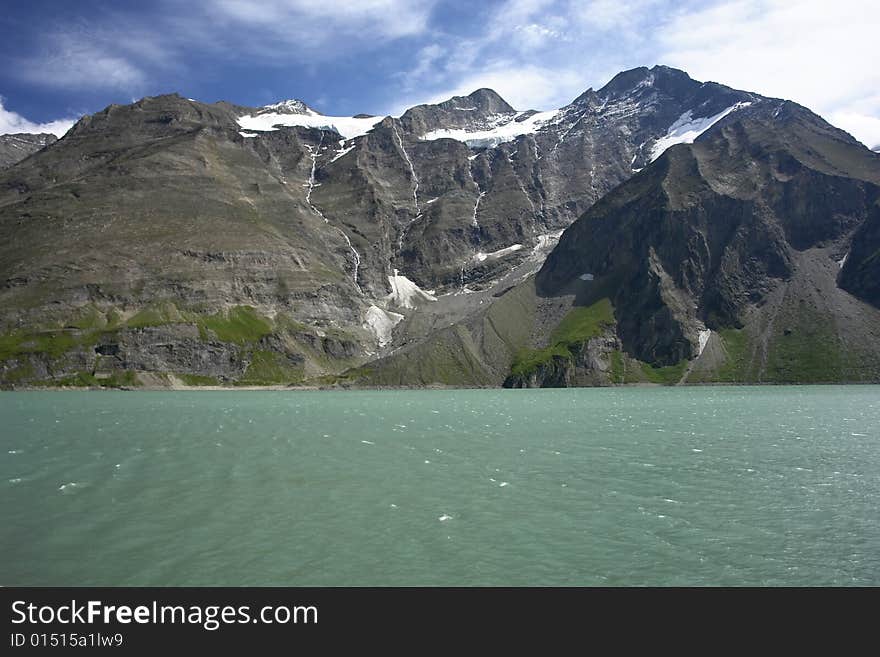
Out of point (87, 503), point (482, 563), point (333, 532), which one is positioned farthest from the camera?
point (87, 503)

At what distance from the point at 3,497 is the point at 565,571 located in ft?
112

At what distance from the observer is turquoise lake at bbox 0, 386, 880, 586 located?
25828mm

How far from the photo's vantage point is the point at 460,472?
47.8 meters

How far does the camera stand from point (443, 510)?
35656 mm

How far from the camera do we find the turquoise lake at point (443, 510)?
25828 millimetres

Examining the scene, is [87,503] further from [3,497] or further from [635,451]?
[635,451]
